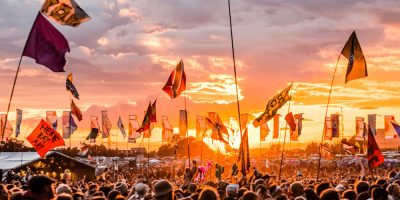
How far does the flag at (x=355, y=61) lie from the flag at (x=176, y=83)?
8666mm

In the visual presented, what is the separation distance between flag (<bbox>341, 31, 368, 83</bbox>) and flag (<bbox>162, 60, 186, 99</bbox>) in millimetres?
8666

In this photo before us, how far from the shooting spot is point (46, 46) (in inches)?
653

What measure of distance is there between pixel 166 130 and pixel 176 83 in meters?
28.5

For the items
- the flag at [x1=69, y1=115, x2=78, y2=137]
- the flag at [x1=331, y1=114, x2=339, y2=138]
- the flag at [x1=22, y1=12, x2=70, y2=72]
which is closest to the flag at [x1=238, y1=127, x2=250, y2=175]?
the flag at [x1=22, y1=12, x2=70, y2=72]

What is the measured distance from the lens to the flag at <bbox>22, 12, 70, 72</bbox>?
16.4 meters

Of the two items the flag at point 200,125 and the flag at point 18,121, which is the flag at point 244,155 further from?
the flag at point 18,121

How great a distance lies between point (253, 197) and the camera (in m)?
9.11

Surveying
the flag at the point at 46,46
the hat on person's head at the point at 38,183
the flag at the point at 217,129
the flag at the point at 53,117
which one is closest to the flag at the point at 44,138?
the flag at the point at 46,46

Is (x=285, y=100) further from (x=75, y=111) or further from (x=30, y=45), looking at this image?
(x=75, y=111)

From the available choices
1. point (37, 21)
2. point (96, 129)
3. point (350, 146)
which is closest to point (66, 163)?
point (96, 129)

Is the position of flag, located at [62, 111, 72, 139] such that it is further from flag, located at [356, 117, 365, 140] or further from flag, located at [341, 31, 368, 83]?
flag, located at [341, 31, 368, 83]

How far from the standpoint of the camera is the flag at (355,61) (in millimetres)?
22266

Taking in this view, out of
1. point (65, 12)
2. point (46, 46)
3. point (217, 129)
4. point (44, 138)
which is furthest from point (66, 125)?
point (46, 46)

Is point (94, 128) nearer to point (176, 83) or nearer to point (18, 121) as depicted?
point (18, 121)
